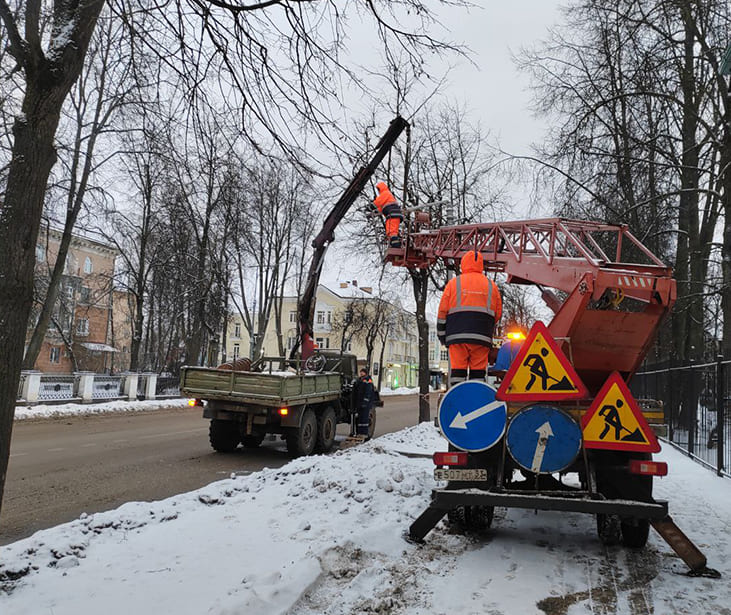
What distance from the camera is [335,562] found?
4.44 m

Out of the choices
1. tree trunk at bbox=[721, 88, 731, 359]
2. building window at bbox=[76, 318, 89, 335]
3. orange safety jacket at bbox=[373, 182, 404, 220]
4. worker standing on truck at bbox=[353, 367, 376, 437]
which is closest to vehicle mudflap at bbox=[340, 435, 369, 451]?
worker standing on truck at bbox=[353, 367, 376, 437]

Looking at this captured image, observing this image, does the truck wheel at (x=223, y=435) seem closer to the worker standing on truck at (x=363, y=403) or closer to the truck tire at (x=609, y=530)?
the worker standing on truck at (x=363, y=403)

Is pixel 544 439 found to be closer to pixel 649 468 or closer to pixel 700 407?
pixel 649 468

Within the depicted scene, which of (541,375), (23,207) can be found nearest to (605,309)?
(541,375)

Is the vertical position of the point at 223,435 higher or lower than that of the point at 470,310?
lower

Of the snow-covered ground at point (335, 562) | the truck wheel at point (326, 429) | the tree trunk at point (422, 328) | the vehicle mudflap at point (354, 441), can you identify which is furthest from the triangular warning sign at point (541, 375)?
the tree trunk at point (422, 328)

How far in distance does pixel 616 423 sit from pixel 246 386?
7603mm

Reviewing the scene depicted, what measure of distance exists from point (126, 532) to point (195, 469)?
15.9 feet

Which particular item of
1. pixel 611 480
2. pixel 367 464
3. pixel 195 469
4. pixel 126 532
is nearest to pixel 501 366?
pixel 367 464

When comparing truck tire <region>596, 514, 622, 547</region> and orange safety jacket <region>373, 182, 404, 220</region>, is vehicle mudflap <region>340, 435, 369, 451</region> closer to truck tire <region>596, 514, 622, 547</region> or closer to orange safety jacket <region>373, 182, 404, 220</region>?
orange safety jacket <region>373, 182, 404, 220</region>

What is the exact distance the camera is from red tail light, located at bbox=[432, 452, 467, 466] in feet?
16.6

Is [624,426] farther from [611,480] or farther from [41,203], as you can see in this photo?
[41,203]

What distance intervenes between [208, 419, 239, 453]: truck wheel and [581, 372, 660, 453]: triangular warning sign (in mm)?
8441

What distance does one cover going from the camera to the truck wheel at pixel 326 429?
40.5 feet
